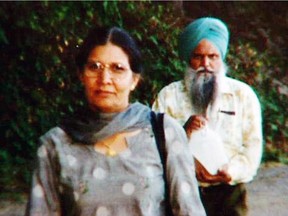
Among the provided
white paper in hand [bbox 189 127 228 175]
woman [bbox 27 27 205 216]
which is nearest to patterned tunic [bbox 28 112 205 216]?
woman [bbox 27 27 205 216]

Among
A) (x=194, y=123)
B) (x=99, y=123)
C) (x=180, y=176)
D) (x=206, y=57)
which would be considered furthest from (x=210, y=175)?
(x=99, y=123)

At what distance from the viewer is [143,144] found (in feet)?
7.56

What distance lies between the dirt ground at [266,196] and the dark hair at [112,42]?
3.63m

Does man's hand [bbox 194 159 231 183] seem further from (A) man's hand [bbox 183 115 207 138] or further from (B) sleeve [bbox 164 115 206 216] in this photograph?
(B) sleeve [bbox 164 115 206 216]

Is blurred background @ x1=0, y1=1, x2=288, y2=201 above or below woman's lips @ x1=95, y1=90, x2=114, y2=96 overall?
below

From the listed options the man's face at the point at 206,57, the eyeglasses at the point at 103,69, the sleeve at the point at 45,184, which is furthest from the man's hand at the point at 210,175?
the sleeve at the point at 45,184

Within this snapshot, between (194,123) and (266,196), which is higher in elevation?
(194,123)

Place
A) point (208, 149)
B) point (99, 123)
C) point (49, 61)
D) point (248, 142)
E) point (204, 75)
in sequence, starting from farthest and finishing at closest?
point (49, 61), point (204, 75), point (248, 142), point (208, 149), point (99, 123)

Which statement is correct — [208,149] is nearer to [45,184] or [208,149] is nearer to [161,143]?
[161,143]

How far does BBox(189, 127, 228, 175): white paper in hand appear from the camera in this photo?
2982 mm

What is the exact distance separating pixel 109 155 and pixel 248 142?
1006mm

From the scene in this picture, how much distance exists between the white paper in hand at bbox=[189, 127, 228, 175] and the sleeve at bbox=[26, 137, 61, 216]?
34.2 inches

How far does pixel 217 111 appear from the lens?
312 cm

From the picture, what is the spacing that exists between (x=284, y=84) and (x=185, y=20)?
1614mm
